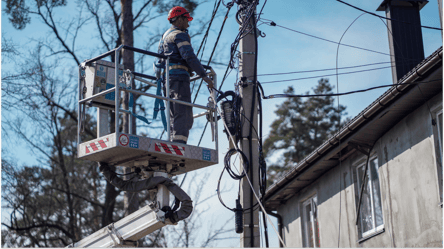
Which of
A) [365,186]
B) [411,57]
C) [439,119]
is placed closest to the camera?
[439,119]

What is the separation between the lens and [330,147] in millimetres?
15203

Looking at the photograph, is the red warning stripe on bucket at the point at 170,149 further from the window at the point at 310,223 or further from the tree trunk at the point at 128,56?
the window at the point at 310,223

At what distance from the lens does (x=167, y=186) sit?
915cm

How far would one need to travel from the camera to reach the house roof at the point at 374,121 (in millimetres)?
11359

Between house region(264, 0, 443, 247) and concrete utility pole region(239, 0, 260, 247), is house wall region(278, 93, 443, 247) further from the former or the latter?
concrete utility pole region(239, 0, 260, 247)

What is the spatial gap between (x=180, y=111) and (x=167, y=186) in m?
1.16

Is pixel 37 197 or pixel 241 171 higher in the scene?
pixel 37 197

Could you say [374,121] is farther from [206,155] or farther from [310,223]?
[310,223]

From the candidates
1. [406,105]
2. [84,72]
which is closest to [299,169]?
[406,105]

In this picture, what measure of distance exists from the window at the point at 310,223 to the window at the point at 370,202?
2.49 m

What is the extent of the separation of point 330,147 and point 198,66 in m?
6.82

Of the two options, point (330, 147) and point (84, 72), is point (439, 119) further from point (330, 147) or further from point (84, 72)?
point (84, 72)

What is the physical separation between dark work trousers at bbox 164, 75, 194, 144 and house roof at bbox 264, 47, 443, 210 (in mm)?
3650

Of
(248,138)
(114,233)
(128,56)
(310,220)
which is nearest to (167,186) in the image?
(114,233)
